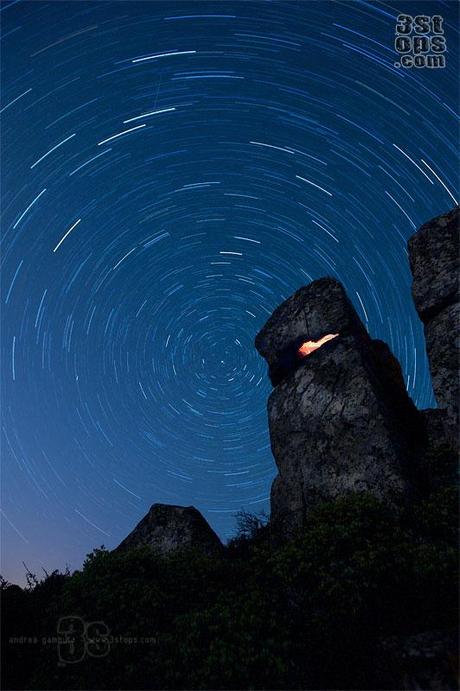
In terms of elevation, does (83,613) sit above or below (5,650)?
above

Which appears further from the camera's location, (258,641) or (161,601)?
(161,601)

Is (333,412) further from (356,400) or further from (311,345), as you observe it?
(311,345)

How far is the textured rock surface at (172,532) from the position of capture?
49.4 feet

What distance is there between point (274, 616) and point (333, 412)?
6.54 meters

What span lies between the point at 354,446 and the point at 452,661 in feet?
20.9

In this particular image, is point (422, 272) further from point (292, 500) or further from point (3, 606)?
point (3, 606)

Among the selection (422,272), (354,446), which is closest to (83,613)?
(354,446)

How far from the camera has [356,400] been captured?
1261 centimetres

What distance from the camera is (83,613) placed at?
846 centimetres

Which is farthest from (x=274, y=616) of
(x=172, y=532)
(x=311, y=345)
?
(x=311, y=345)

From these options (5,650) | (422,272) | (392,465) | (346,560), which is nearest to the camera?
(346,560)
